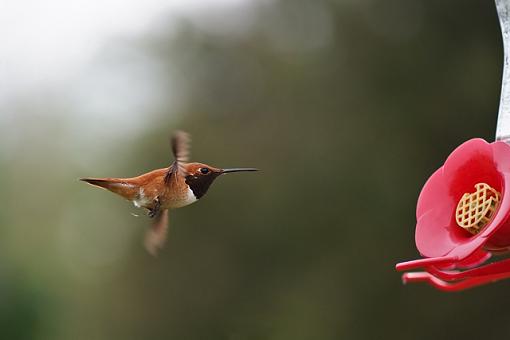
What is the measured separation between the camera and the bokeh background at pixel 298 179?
855 centimetres

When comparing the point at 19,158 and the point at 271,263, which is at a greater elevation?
the point at 19,158

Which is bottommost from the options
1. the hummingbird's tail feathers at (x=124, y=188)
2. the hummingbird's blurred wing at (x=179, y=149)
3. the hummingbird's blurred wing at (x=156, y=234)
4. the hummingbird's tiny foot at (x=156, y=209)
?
the hummingbird's blurred wing at (x=156, y=234)

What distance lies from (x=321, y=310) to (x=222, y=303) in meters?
1.08

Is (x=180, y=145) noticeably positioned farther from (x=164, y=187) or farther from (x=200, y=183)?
(x=164, y=187)

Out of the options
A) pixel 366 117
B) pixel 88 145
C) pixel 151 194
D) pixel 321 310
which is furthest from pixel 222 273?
pixel 151 194

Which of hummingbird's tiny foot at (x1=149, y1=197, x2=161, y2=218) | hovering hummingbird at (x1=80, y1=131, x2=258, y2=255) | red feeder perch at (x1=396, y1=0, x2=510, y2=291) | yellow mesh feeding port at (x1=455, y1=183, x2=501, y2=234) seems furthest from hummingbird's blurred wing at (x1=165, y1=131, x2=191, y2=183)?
yellow mesh feeding port at (x1=455, y1=183, x2=501, y2=234)

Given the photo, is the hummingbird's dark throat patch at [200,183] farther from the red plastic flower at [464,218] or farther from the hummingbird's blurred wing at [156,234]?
the red plastic flower at [464,218]

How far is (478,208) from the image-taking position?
7.81 ft

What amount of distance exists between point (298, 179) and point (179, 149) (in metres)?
6.38

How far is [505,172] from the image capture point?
7.30 feet

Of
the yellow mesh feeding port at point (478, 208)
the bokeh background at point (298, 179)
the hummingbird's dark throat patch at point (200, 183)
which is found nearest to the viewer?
the yellow mesh feeding port at point (478, 208)

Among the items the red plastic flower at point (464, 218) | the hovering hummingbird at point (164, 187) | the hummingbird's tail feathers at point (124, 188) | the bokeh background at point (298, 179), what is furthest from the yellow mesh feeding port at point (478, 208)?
the bokeh background at point (298, 179)

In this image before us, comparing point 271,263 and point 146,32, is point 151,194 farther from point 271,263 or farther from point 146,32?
point 146,32

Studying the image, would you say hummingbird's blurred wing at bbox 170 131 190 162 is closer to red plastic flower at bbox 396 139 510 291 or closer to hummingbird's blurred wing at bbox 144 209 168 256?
hummingbird's blurred wing at bbox 144 209 168 256
